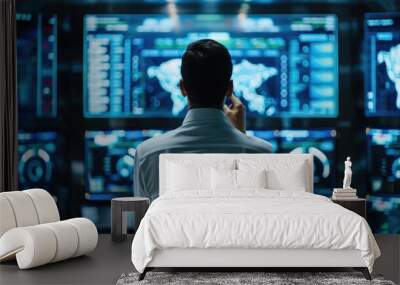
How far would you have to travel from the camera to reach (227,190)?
20.4ft

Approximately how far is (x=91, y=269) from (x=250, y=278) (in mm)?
1266

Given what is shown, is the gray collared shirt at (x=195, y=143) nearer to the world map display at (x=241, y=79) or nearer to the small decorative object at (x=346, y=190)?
the world map display at (x=241, y=79)

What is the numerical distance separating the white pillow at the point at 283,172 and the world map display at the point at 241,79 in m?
0.97

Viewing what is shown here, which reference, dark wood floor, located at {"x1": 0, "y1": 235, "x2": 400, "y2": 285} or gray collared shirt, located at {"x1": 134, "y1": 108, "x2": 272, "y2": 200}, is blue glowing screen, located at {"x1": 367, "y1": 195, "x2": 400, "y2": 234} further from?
gray collared shirt, located at {"x1": 134, "y1": 108, "x2": 272, "y2": 200}

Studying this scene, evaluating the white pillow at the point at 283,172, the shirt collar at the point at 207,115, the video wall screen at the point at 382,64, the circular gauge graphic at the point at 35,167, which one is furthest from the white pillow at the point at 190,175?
the video wall screen at the point at 382,64

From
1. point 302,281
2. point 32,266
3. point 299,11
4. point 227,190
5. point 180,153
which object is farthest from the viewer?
point 299,11

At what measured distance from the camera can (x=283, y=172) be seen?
6812mm

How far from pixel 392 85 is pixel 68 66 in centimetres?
352

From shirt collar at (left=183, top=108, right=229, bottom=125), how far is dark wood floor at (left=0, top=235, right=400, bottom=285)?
153cm

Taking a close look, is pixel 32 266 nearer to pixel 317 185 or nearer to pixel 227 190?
pixel 227 190

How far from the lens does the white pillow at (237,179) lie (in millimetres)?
6605

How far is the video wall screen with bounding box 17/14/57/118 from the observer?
7.86 metres

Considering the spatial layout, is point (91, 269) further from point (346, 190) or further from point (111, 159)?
point (346, 190)

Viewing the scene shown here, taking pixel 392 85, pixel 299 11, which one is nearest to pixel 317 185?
pixel 392 85
